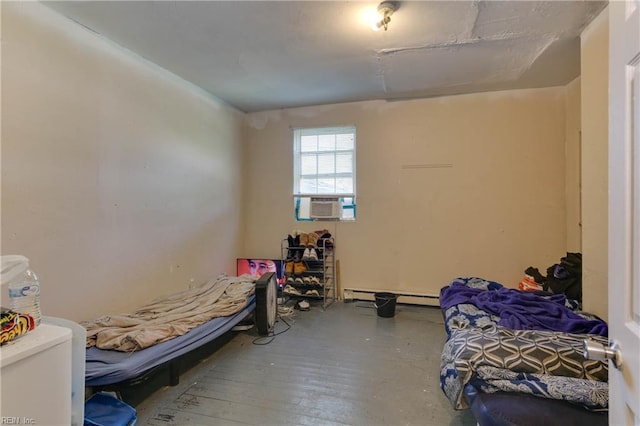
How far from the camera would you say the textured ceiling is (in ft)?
6.85

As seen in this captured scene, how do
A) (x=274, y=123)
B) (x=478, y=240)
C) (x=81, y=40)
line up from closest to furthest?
(x=81, y=40) < (x=478, y=240) < (x=274, y=123)

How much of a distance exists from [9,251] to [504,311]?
3.12 metres

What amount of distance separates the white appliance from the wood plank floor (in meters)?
0.89

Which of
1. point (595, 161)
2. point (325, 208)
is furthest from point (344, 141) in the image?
point (595, 161)

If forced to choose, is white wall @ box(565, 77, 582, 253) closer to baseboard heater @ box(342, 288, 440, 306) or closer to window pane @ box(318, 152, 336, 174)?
baseboard heater @ box(342, 288, 440, 306)

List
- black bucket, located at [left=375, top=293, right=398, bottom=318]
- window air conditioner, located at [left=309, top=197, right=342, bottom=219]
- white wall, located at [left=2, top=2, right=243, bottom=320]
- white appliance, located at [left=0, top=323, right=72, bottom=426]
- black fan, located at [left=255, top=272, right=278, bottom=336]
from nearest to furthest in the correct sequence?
white appliance, located at [left=0, top=323, right=72, bottom=426]
white wall, located at [left=2, top=2, right=243, bottom=320]
black fan, located at [left=255, top=272, right=278, bottom=336]
black bucket, located at [left=375, top=293, right=398, bottom=318]
window air conditioner, located at [left=309, top=197, right=342, bottom=219]

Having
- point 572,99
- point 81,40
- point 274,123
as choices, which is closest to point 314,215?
point 274,123

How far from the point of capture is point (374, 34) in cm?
241

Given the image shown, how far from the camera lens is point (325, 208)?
13.9 feet

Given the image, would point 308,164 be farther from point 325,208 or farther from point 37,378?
point 37,378

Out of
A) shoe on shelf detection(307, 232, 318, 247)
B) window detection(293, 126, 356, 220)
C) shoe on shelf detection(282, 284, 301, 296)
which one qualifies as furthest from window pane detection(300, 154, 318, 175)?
shoe on shelf detection(282, 284, 301, 296)

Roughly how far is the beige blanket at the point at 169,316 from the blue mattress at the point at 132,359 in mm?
44

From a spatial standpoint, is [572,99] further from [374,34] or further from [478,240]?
[374,34]

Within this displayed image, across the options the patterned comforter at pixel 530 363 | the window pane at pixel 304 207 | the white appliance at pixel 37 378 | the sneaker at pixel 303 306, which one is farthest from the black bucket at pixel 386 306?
the white appliance at pixel 37 378
